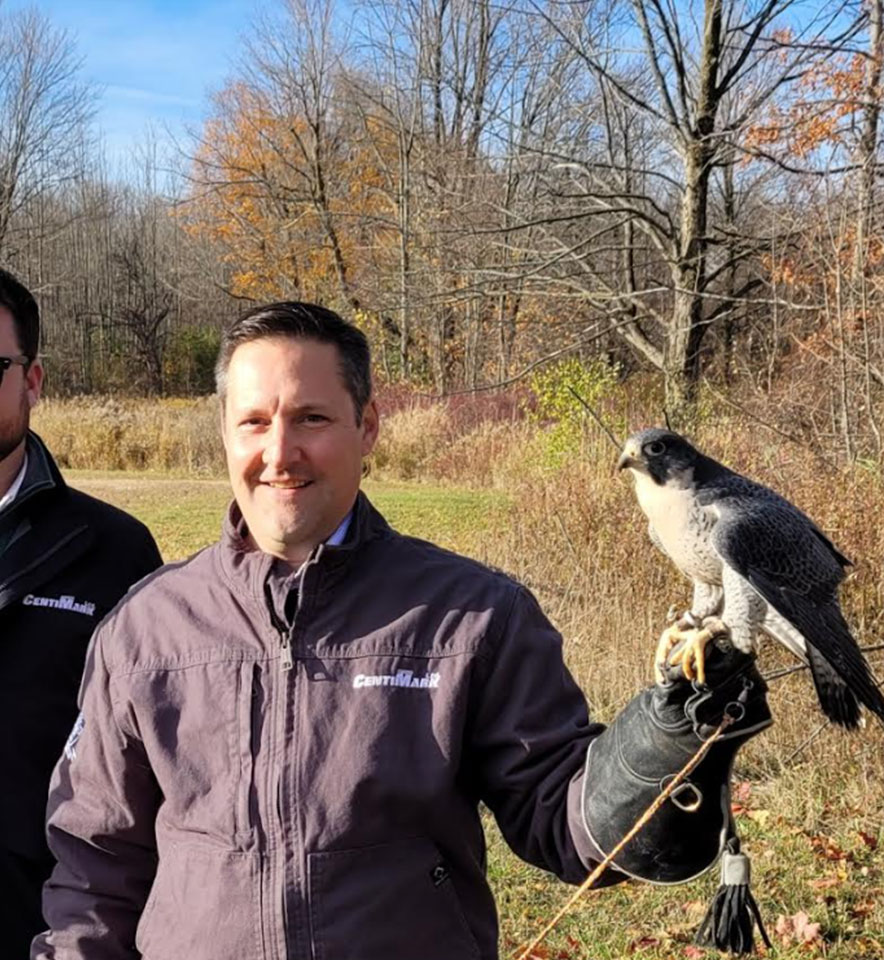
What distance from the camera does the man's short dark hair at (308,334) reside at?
168 cm

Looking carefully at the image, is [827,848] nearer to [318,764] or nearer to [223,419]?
[318,764]

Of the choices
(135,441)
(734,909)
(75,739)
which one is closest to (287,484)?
(75,739)

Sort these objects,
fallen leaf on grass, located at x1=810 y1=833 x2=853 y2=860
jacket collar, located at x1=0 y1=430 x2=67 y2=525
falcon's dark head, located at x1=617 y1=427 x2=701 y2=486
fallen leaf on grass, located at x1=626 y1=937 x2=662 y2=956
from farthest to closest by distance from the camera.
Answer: fallen leaf on grass, located at x1=810 y1=833 x2=853 y2=860 < fallen leaf on grass, located at x1=626 y1=937 x2=662 y2=956 < jacket collar, located at x1=0 y1=430 x2=67 y2=525 < falcon's dark head, located at x1=617 y1=427 x2=701 y2=486

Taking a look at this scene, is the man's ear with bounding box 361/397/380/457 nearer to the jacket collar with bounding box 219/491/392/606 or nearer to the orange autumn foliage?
the jacket collar with bounding box 219/491/392/606

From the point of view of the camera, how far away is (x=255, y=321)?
1.69m

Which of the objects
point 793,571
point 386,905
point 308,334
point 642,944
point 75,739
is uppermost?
point 308,334

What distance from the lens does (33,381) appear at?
226cm

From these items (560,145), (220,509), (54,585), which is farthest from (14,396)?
(560,145)

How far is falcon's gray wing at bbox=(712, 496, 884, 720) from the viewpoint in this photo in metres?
1.71

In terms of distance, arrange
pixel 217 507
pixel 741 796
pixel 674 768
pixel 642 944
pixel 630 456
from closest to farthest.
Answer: pixel 674 768, pixel 630 456, pixel 642 944, pixel 741 796, pixel 217 507

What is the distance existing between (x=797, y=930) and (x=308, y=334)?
3.17 metres

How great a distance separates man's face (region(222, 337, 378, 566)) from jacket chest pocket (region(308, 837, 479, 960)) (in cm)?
49

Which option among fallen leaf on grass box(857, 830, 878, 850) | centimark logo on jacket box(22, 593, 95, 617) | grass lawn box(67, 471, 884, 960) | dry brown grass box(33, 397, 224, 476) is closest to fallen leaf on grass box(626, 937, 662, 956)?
grass lawn box(67, 471, 884, 960)

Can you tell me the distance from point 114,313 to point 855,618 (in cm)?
3396
